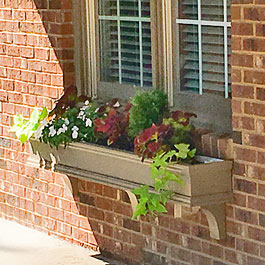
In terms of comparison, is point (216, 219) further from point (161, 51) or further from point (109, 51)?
point (109, 51)

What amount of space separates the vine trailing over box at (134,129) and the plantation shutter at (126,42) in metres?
0.24

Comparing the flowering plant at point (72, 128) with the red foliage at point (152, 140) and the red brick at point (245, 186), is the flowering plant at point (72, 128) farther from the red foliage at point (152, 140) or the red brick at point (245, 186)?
the red brick at point (245, 186)

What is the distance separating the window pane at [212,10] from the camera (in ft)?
17.4

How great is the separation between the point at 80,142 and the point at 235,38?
1416mm

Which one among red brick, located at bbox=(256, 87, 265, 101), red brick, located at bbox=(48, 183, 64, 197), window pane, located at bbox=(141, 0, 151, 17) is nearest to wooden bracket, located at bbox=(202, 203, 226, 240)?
red brick, located at bbox=(256, 87, 265, 101)

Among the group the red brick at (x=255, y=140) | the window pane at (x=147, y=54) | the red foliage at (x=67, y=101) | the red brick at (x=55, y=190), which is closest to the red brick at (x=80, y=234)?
the red brick at (x=55, y=190)

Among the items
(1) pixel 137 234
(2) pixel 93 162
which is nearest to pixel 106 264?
(1) pixel 137 234

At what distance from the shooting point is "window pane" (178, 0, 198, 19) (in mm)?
5473

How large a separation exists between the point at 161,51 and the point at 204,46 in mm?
419

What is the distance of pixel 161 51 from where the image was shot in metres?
5.76

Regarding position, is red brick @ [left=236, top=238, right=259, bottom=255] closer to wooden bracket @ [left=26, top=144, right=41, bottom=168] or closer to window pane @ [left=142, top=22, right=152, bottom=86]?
window pane @ [left=142, top=22, right=152, bottom=86]

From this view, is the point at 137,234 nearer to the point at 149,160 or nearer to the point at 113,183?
the point at 113,183

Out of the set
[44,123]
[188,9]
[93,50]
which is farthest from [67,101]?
[188,9]

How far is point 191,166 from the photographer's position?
494 cm
